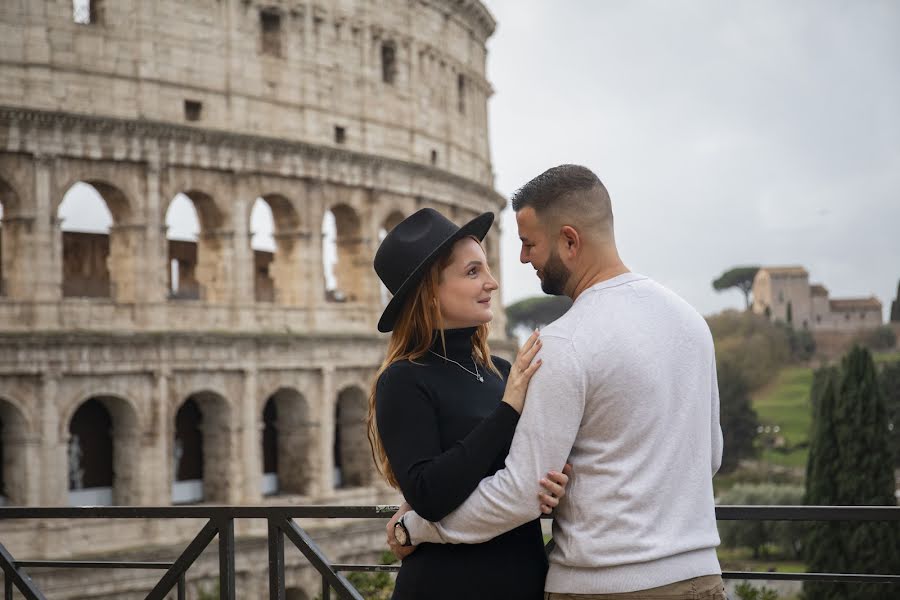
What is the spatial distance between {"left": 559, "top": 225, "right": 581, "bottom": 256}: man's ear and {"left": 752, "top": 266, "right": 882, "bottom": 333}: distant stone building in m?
90.5

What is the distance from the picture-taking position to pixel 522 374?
125 inches

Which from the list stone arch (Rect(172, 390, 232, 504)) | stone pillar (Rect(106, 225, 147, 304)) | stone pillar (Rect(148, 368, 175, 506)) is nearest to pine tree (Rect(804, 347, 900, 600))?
stone arch (Rect(172, 390, 232, 504))

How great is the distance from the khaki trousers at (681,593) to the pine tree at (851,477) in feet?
89.2

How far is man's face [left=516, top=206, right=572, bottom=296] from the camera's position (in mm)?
3301

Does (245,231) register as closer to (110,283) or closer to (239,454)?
(110,283)

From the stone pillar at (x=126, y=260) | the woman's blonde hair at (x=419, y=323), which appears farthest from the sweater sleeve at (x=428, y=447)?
the stone pillar at (x=126, y=260)

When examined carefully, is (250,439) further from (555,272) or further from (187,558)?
(555,272)

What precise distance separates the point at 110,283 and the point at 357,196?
6.72m

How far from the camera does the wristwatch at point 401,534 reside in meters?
3.43

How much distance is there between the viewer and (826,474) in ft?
109

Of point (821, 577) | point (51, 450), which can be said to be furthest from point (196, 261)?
point (821, 577)

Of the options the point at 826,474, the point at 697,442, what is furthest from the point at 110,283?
the point at 697,442

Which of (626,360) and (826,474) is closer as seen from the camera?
(626,360)

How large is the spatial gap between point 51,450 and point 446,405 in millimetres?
20409
